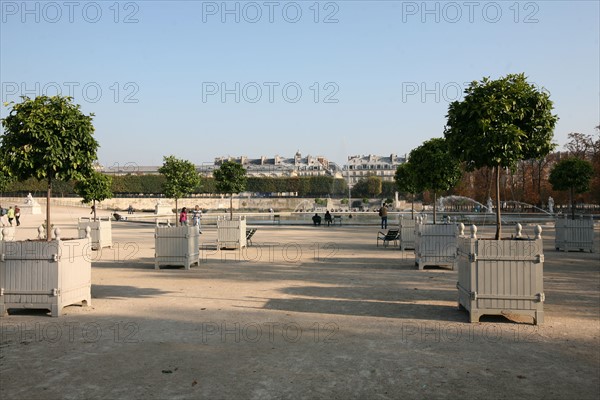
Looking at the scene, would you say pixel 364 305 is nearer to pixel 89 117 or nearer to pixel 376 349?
pixel 376 349

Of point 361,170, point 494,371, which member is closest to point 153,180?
point 361,170

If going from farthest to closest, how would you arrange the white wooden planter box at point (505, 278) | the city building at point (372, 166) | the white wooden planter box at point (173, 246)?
1. the city building at point (372, 166)
2. the white wooden planter box at point (173, 246)
3. the white wooden planter box at point (505, 278)

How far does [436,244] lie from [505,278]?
5922mm

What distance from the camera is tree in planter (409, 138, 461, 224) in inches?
700

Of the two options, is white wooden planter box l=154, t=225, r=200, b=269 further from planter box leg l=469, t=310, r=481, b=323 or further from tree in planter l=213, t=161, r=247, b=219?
tree in planter l=213, t=161, r=247, b=219

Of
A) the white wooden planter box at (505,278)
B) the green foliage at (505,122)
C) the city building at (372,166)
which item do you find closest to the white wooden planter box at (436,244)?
Result: the green foliage at (505,122)

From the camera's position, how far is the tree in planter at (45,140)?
345 inches

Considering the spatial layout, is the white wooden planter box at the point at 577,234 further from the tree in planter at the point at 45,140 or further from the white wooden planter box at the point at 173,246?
the tree in planter at the point at 45,140

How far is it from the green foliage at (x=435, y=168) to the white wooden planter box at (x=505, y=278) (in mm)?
10138

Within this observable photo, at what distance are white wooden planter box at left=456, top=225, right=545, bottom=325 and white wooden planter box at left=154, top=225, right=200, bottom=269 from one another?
8236 millimetres

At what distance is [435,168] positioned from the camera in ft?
58.6

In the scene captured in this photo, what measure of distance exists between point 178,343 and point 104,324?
1.75 metres

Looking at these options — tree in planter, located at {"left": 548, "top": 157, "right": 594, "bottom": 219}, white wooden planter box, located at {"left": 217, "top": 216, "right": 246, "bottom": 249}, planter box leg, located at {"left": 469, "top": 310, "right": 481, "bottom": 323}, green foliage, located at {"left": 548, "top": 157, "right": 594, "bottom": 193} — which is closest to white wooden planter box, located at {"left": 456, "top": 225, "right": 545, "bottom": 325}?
planter box leg, located at {"left": 469, "top": 310, "right": 481, "bottom": 323}

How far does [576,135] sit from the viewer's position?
55531 mm
